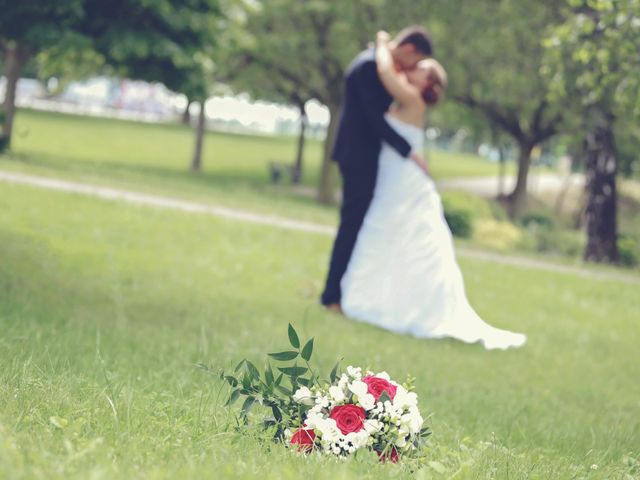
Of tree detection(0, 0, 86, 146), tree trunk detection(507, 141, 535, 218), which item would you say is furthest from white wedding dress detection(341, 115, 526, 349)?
tree trunk detection(507, 141, 535, 218)

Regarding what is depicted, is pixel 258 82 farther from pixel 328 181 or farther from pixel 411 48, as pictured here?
pixel 411 48

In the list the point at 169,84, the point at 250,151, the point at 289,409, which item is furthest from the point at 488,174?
the point at 289,409

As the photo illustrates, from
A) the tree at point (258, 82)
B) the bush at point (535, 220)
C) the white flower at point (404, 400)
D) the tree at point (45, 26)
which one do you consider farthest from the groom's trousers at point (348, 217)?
the bush at point (535, 220)

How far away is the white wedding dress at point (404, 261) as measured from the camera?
9.55m

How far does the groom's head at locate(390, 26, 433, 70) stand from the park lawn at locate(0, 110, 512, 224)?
39.2ft

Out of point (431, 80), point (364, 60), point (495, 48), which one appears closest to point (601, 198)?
point (495, 48)

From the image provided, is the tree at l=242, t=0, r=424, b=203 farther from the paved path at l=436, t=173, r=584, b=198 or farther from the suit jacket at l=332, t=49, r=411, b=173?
the suit jacket at l=332, t=49, r=411, b=173

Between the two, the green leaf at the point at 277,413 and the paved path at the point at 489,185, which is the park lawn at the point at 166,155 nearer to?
the paved path at the point at 489,185

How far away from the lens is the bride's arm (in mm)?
9531

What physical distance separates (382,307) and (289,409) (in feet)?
18.3

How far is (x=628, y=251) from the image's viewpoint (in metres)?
24.2

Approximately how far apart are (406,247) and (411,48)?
1873mm

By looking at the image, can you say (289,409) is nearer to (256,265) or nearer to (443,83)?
(443,83)

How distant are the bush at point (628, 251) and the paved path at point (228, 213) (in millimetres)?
4764
